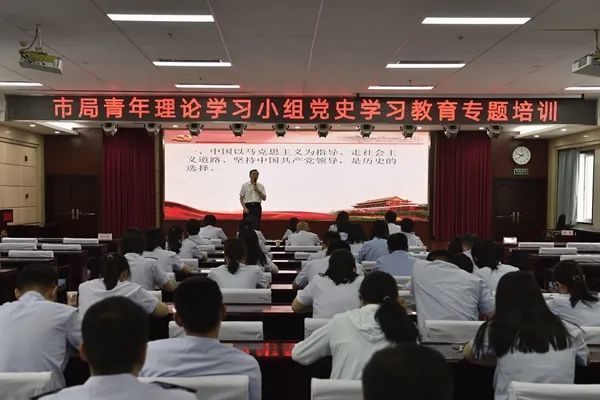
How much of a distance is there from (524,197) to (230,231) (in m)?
6.55

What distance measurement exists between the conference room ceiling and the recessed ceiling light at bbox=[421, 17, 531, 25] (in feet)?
0.37

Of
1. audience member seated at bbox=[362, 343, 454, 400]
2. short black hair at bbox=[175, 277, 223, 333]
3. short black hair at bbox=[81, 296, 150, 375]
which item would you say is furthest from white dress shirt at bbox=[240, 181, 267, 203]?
audience member seated at bbox=[362, 343, 454, 400]

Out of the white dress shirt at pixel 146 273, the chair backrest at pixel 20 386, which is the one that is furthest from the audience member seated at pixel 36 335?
the white dress shirt at pixel 146 273

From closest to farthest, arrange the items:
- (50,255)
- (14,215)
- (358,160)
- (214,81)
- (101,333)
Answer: (101,333) → (50,255) → (214,81) → (14,215) → (358,160)

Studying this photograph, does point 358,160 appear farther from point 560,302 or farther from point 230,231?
point 560,302

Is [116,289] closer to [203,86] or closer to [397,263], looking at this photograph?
[397,263]

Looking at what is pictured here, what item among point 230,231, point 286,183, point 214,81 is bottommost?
point 230,231

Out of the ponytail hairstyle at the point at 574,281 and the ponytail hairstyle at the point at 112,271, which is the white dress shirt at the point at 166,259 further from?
the ponytail hairstyle at the point at 574,281

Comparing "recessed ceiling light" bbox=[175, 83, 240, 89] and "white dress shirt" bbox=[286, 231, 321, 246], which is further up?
"recessed ceiling light" bbox=[175, 83, 240, 89]

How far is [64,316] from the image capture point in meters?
2.75

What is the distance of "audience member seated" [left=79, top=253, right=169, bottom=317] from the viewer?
3.69 m

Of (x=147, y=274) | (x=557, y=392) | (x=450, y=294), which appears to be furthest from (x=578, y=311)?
(x=147, y=274)

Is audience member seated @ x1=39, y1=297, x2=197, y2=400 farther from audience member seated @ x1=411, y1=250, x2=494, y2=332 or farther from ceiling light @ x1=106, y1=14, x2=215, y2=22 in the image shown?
ceiling light @ x1=106, y1=14, x2=215, y2=22

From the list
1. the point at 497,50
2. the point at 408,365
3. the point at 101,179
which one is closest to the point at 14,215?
the point at 101,179
